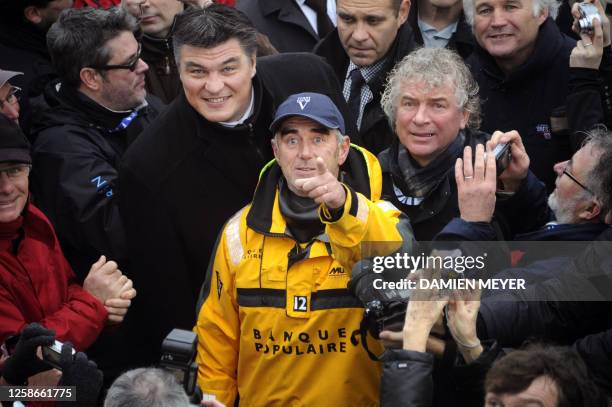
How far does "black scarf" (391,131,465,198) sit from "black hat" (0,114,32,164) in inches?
62.2

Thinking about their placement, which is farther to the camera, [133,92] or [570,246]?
[133,92]

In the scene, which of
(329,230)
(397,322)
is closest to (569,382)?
(397,322)

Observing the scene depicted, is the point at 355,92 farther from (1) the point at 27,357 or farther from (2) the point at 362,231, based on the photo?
(1) the point at 27,357

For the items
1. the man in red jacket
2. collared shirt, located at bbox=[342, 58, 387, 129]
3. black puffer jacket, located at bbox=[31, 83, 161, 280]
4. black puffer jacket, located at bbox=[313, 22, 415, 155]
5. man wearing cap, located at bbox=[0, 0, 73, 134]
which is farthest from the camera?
man wearing cap, located at bbox=[0, 0, 73, 134]

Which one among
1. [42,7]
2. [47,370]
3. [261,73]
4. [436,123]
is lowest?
[47,370]

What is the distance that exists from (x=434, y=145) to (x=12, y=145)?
5.76 feet

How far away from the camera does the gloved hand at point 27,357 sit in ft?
14.4

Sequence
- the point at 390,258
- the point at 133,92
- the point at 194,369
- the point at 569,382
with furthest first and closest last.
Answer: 1. the point at 133,92
2. the point at 390,258
3. the point at 194,369
4. the point at 569,382

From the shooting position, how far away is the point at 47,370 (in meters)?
4.56

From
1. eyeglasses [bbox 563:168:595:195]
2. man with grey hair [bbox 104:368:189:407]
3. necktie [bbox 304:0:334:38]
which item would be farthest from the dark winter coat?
necktie [bbox 304:0:334:38]

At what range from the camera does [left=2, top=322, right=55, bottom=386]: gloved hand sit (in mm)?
4375

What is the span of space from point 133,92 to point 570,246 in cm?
235

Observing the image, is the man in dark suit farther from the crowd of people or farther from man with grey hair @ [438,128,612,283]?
man with grey hair @ [438,128,612,283]

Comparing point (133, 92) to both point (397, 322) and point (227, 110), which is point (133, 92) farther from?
point (397, 322)
